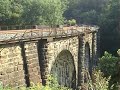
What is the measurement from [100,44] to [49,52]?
4400 centimetres

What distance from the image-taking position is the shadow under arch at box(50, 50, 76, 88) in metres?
35.5

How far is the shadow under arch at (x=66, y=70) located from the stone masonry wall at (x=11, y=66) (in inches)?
450

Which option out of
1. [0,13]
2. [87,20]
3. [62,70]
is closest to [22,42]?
[62,70]

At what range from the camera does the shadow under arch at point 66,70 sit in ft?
117

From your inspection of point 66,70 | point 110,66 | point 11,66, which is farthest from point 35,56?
point 110,66

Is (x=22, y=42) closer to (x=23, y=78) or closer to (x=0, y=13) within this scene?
(x=23, y=78)

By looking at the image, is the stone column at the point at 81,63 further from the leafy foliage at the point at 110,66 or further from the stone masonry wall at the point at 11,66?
the stone masonry wall at the point at 11,66

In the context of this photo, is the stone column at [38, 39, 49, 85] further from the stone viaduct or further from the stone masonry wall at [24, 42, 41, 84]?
the stone masonry wall at [24, 42, 41, 84]

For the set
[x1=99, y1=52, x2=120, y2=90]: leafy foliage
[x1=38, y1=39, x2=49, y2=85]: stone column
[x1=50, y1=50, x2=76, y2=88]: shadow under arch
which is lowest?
[x1=99, y1=52, x2=120, y2=90]: leafy foliage

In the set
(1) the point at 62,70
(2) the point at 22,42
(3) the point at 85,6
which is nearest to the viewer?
(2) the point at 22,42

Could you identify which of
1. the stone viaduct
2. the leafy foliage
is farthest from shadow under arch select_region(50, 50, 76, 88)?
the leafy foliage

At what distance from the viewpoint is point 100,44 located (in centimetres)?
7081

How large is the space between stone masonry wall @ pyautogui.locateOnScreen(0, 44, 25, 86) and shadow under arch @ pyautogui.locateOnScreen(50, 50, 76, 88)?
1144 centimetres

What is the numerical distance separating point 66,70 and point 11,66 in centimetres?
1552
